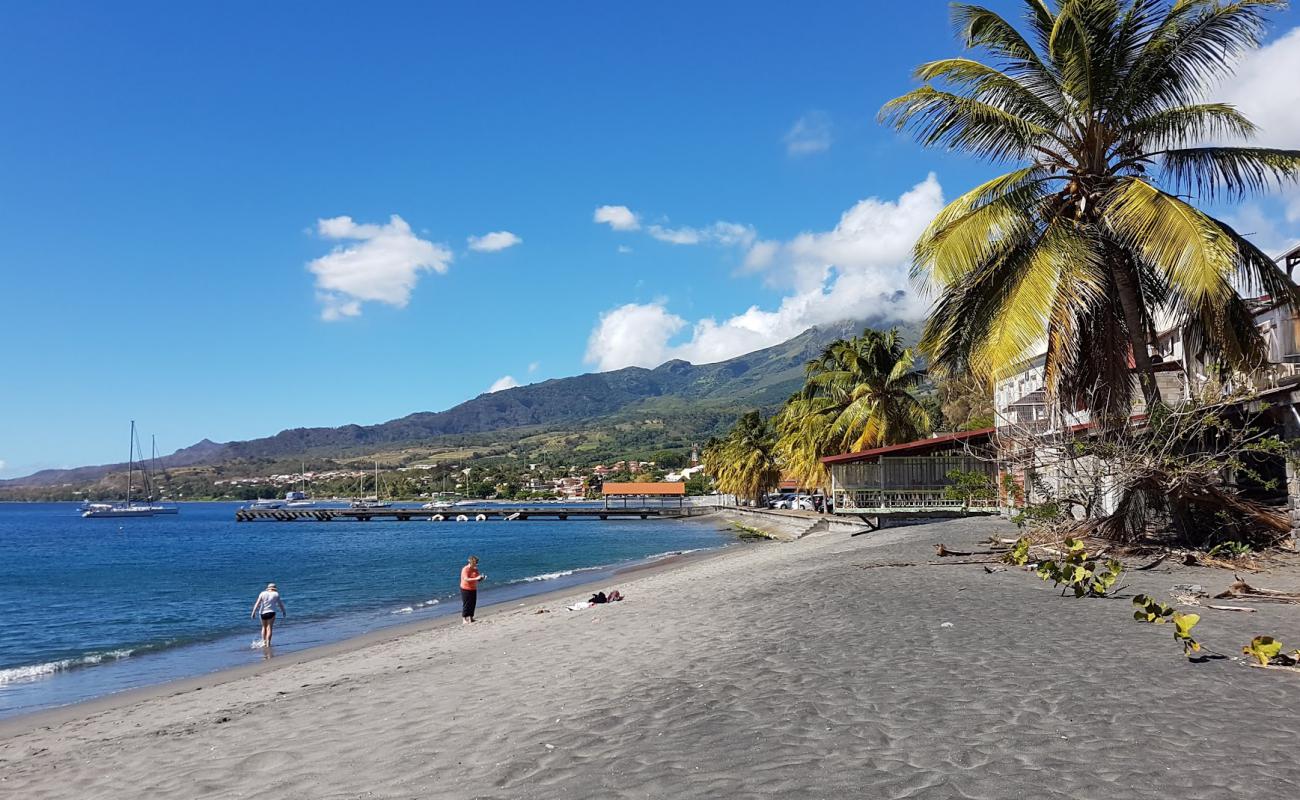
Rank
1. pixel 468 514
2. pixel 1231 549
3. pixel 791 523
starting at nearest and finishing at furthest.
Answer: pixel 1231 549 < pixel 791 523 < pixel 468 514

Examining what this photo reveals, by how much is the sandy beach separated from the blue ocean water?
598cm

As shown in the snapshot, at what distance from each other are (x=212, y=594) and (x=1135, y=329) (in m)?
30.8

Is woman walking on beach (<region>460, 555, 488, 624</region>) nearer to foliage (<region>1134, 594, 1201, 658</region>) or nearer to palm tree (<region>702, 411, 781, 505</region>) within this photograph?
foliage (<region>1134, 594, 1201, 658</region>)

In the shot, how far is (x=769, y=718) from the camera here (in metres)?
6.42

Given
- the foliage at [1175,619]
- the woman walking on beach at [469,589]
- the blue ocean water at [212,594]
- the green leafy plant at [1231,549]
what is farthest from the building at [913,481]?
the foliage at [1175,619]

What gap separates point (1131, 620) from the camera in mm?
9562

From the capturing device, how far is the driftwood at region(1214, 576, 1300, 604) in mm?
10488

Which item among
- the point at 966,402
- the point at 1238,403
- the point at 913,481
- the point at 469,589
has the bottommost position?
the point at 469,589

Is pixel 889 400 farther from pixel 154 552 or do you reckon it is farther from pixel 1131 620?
pixel 154 552

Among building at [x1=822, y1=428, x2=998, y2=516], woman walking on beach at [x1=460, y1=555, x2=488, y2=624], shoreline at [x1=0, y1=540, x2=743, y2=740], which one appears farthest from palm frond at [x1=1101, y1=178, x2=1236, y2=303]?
building at [x1=822, y1=428, x2=998, y2=516]

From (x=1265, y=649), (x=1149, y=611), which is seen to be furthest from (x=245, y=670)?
(x=1265, y=649)

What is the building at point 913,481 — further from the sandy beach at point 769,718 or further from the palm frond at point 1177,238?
the sandy beach at point 769,718

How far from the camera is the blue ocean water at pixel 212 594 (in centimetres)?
1788

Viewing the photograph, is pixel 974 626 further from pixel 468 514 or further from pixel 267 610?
pixel 468 514
